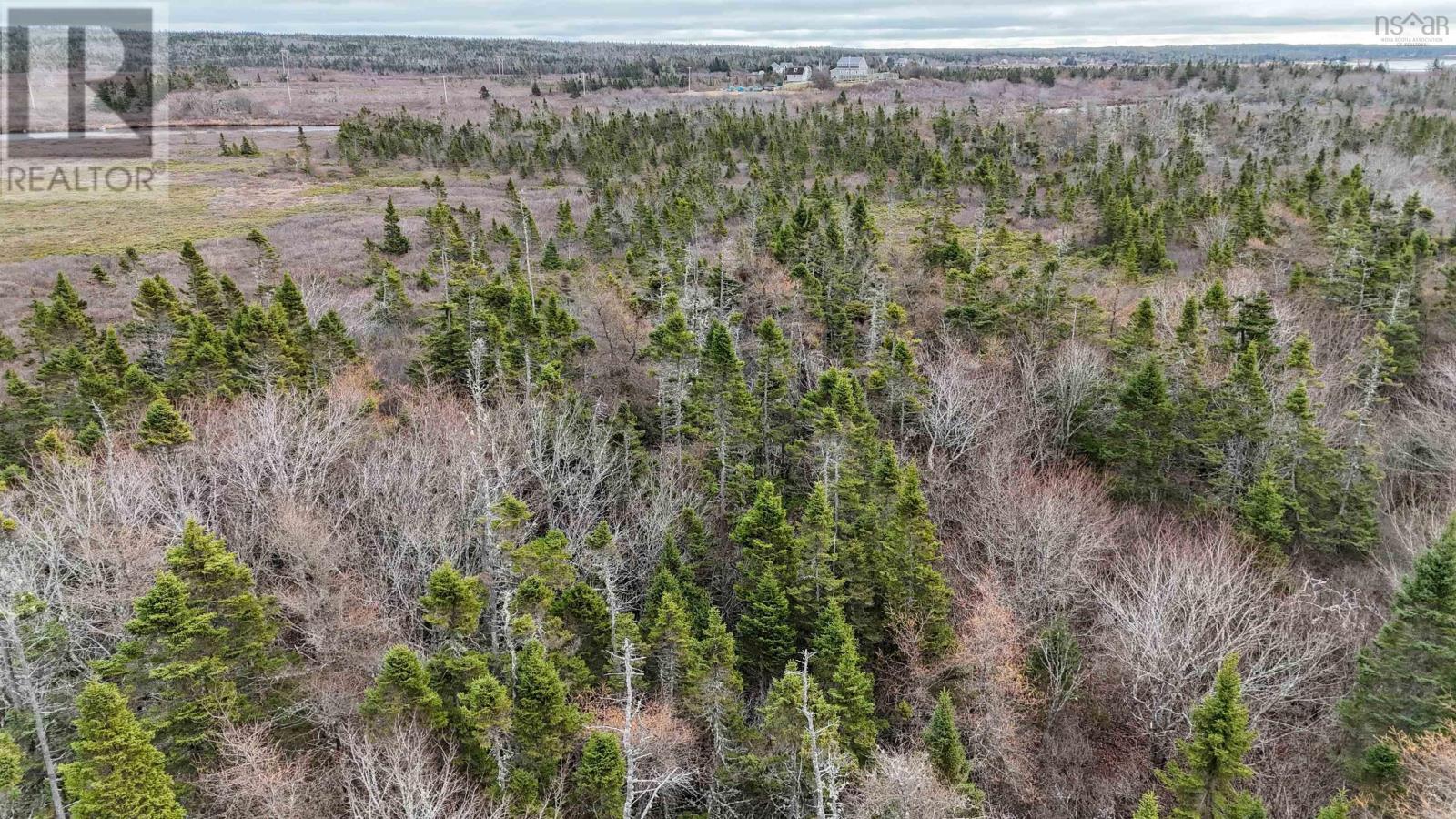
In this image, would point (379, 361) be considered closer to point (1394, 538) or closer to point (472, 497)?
point (472, 497)

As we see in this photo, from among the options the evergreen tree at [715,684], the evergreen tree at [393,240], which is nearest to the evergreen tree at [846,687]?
the evergreen tree at [715,684]

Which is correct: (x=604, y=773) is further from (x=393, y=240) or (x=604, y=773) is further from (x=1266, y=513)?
(x=393, y=240)

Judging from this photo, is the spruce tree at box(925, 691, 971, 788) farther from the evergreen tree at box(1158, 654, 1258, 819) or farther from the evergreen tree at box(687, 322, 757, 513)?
the evergreen tree at box(687, 322, 757, 513)

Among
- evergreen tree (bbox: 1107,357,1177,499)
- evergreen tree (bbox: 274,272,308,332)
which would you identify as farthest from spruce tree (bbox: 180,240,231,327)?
evergreen tree (bbox: 1107,357,1177,499)

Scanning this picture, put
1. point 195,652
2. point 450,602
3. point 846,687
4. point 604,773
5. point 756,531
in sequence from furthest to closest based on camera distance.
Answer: point 756,531
point 846,687
point 450,602
point 604,773
point 195,652

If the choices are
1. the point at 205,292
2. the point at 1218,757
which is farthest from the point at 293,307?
the point at 1218,757

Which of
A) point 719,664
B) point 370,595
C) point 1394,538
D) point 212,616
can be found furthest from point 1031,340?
point 212,616
